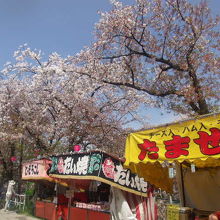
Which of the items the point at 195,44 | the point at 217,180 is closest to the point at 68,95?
the point at 195,44

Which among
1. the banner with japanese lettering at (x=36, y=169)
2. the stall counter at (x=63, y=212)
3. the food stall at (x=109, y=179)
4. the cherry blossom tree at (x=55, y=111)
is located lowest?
the stall counter at (x=63, y=212)

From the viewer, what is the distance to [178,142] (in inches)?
257

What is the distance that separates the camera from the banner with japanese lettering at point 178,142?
5.98m

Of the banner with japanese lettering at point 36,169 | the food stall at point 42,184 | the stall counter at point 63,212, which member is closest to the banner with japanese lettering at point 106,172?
the stall counter at point 63,212

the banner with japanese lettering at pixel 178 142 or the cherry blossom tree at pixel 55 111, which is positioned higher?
the cherry blossom tree at pixel 55 111

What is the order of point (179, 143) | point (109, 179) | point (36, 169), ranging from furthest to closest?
point (36, 169), point (109, 179), point (179, 143)

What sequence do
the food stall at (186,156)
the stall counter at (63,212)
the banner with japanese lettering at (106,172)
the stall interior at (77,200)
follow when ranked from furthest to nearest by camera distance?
the stall interior at (77,200)
the stall counter at (63,212)
the banner with japanese lettering at (106,172)
the food stall at (186,156)

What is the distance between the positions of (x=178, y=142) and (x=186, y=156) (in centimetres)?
41

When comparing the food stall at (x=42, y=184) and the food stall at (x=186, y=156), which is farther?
the food stall at (x=42, y=184)

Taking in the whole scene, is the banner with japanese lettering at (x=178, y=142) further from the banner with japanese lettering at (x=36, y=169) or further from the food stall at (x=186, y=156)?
the banner with japanese lettering at (x=36, y=169)

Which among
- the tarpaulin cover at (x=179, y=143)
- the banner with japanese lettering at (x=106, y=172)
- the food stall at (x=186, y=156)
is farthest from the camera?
the banner with japanese lettering at (x=106, y=172)

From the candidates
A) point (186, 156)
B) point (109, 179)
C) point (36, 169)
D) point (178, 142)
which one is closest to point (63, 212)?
point (36, 169)

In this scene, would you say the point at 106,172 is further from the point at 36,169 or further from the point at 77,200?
the point at 36,169

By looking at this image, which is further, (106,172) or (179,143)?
(106,172)
